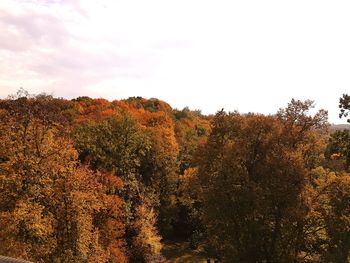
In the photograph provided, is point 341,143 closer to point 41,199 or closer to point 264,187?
point 264,187

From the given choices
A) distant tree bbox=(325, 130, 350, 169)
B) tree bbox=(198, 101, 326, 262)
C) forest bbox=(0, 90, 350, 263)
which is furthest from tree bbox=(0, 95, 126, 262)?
distant tree bbox=(325, 130, 350, 169)

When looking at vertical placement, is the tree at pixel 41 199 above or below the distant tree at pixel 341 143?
below

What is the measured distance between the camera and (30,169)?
3102 cm

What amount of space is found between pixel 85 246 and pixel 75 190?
15.2 feet

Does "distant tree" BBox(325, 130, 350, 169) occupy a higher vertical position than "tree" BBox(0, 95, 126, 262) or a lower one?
higher

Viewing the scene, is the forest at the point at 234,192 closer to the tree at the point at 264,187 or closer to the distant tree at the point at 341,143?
the tree at the point at 264,187

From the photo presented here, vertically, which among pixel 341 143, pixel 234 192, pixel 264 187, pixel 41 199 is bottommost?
pixel 41 199

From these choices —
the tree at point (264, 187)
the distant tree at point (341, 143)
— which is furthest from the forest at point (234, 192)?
the distant tree at point (341, 143)

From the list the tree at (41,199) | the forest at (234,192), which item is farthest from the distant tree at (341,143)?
the tree at (41,199)

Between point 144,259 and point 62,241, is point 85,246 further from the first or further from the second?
point 144,259

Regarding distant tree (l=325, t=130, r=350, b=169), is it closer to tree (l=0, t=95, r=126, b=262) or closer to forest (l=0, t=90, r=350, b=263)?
forest (l=0, t=90, r=350, b=263)

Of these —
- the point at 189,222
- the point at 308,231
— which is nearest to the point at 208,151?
the point at 308,231

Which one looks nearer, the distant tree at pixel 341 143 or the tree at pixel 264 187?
the distant tree at pixel 341 143

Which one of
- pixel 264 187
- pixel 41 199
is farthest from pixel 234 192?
pixel 41 199
